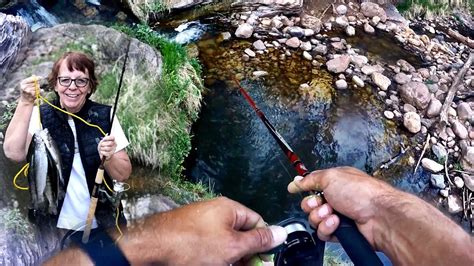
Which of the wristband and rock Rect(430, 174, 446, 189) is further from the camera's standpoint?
rock Rect(430, 174, 446, 189)

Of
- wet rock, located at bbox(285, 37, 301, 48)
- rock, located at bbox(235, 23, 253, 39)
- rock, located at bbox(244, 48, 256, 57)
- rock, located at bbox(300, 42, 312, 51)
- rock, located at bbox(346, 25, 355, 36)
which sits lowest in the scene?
rock, located at bbox(346, 25, 355, 36)

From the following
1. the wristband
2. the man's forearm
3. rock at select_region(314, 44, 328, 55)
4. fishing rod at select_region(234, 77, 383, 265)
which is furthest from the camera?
rock at select_region(314, 44, 328, 55)

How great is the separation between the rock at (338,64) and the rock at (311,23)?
746 mm

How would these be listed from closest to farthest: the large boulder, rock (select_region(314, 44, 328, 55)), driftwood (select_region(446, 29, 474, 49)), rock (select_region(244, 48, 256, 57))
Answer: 1. the large boulder
2. rock (select_region(244, 48, 256, 57))
3. rock (select_region(314, 44, 328, 55))
4. driftwood (select_region(446, 29, 474, 49))

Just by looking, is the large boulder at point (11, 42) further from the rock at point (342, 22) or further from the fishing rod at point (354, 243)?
the rock at point (342, 22)

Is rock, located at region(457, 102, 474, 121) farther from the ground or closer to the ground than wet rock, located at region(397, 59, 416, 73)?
closer to the ground

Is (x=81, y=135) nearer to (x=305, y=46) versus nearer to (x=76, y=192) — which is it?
(x=76, y=192)

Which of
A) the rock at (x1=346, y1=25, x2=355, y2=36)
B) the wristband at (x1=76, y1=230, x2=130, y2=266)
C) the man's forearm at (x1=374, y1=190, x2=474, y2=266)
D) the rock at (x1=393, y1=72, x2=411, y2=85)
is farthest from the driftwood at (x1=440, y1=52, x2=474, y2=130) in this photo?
the wristband at (x1=76, y1=230, x2=130, y2=266)

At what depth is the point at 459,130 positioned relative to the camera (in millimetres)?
5695

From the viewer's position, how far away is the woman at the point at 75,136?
220cm

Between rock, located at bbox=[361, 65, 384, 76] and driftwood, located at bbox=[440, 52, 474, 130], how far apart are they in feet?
2.99

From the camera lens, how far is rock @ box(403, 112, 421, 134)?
221 inches

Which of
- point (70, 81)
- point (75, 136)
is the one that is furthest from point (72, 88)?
point (75, 136)

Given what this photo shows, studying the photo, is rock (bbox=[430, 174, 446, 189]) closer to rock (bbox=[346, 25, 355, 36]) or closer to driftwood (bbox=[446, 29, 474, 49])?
rock (bbox=[346, 25, 355, 36])
